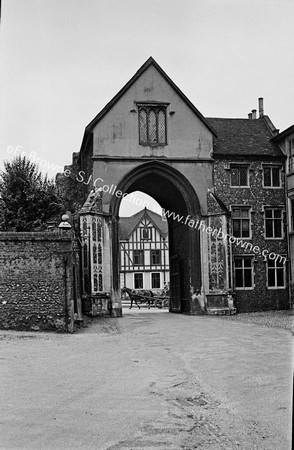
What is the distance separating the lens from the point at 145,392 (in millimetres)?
9344

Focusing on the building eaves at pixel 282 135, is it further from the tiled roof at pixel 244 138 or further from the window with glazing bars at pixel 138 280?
the window with glazing bars at pixel 138 280

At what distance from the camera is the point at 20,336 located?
16188 mm

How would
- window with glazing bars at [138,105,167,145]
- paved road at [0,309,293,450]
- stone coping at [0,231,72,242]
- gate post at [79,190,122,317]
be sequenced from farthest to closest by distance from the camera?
window with glazing bars at [138,105,167,145] → gate post at [79,190,122,317] → stone coping at [0,231,72,242] → paved road at [0,309,293,450]

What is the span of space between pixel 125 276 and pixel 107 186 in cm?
3814

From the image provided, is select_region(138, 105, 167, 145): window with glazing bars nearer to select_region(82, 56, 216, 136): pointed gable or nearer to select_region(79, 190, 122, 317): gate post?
select_region(82, 56, 216, 136): pointed gable

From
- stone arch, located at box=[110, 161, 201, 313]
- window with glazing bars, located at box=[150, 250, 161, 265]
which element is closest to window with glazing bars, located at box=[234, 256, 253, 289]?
stone arch, located at box=[110, 161, 201, 313]

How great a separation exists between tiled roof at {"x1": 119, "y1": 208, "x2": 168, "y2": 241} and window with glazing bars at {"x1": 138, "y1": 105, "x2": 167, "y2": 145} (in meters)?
37.2

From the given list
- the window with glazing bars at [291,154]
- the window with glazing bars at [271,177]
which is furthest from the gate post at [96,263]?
the window with glazing bars at [291,154]

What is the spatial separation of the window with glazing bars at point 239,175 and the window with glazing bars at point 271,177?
977 mm

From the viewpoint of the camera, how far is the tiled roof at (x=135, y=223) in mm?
65312

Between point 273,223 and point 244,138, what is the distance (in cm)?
466

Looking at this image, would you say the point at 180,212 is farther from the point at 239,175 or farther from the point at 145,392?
the point at 145,392

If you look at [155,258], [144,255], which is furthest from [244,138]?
[155,258]

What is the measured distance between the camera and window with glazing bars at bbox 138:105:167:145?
27203 mm
